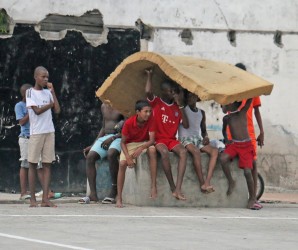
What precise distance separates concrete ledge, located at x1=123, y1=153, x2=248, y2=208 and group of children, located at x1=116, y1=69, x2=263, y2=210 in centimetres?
12

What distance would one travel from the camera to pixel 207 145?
15.5m

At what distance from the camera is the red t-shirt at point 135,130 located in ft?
49.4

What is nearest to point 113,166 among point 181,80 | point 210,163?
point 210,163

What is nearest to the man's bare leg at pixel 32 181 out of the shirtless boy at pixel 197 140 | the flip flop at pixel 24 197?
the flip flop at pixel 24 197

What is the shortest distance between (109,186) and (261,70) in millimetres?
4780

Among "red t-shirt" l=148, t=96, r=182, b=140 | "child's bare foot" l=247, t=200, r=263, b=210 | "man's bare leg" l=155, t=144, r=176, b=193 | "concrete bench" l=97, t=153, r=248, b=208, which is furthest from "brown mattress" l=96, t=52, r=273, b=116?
"child's bare foot" l=247, t=200, r=263, b=210

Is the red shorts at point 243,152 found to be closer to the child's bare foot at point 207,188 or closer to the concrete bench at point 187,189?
the concrete bench at point 187,189

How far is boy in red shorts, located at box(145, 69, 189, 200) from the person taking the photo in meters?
14.8

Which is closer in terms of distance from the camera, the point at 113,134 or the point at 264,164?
the point at 113,134

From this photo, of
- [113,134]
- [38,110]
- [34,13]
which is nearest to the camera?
[38,110]

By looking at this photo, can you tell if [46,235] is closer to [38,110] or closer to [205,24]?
[38,110]

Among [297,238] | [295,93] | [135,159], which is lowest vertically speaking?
[297,238]

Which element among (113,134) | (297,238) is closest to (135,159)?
(113,134)

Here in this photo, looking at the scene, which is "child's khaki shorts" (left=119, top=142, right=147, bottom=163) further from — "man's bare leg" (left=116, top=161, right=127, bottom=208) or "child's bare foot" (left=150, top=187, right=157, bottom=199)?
"child's bare foot" (left=150, top=187, right=157, bottom=199)
